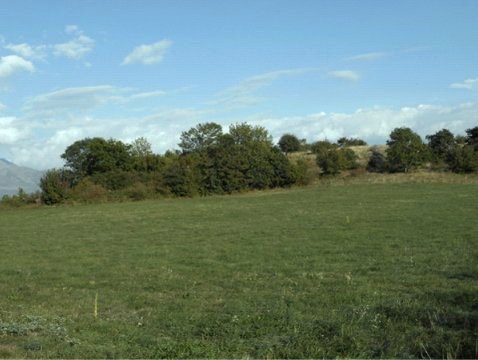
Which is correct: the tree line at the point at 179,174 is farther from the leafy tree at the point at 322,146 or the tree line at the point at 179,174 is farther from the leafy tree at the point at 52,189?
the leafy tree at the point at 322,146

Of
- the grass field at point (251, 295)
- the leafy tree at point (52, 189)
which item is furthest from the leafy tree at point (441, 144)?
the grass field at point (251, 295)

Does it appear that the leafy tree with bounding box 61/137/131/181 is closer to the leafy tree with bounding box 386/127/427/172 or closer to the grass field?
the leafy tree with bounding box 386/127/427/172

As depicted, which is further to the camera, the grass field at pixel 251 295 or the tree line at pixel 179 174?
the tree line at pixel 179 174

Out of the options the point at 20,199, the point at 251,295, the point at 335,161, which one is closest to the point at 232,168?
the point at 335,161

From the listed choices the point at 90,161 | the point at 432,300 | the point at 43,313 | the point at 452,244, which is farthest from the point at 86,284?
the point at 90,161

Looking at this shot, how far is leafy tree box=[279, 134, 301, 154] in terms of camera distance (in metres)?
92.6

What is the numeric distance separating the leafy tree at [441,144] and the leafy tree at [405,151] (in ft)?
7.10

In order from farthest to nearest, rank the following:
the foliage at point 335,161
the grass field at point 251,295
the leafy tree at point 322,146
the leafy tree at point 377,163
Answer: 1. the leafy tree at point 322,146
2. the foliage at point 335,161
3. the leafy tree at point 377,163
4. the grass field at point 251,295

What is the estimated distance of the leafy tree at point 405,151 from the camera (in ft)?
220

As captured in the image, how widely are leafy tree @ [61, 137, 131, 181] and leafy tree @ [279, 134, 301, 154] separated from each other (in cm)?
2750

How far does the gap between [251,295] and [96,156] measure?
67521 mm

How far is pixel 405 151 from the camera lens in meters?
67.4

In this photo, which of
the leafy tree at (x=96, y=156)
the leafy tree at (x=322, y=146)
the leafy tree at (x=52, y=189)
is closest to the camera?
the leafy tree at (x=52, y=189)

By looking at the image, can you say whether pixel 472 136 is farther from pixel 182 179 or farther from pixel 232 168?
pixel 182 179
